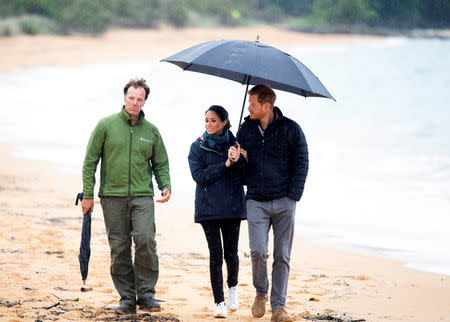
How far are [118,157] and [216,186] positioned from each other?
2.23ft

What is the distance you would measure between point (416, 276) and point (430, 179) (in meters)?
8.24

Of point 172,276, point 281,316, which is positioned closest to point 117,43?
point 172,276

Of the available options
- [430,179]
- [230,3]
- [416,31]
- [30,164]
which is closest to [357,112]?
[430,179]

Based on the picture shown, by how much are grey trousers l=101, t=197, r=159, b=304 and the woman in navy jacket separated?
1.16ft

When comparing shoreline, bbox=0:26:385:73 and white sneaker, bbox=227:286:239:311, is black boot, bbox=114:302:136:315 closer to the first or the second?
white sneaker, bbox=227:286:239:311

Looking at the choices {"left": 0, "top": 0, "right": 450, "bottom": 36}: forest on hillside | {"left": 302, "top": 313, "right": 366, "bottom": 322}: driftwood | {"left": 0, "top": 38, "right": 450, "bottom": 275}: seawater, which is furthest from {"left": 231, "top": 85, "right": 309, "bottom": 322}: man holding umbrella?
{"left": 0, "top": 0, "right": 450, "bottom": 36}: forest on hillside

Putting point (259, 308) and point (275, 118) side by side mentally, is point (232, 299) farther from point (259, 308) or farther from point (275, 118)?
point (275, 118)

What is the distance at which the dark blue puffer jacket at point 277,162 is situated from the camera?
471 cm

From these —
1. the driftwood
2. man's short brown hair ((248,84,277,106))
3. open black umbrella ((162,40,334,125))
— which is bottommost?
the driftwood

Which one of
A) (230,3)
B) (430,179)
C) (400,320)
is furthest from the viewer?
(230,3)

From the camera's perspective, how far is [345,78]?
1439 inches

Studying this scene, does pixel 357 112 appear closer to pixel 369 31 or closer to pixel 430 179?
pixel 430 179

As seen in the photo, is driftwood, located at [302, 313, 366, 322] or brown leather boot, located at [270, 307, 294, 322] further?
driftwood, located at [302, 313, 366, 322]

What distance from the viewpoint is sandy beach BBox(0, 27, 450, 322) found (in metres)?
5.01
